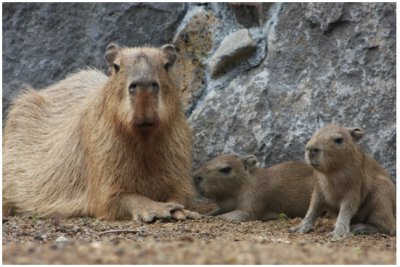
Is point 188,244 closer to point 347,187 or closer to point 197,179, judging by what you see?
point 347,187

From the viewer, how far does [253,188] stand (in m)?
4.58

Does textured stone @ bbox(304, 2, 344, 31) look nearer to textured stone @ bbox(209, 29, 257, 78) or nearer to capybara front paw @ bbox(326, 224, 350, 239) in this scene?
textured stone @ bbox(209, 29, 257, 78)

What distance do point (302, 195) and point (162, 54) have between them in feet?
6.44

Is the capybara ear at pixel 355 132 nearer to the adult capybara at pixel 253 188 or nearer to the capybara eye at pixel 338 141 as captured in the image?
the capybara eye at pixel 338 141

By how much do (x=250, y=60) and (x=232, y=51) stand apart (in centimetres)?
23

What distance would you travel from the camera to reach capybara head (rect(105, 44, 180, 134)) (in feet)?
12.5

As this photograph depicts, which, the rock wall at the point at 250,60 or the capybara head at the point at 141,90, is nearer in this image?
the capybara head at the point at 141,90

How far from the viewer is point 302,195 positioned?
15.3 ft

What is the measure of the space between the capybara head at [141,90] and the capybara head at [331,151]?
1.28m

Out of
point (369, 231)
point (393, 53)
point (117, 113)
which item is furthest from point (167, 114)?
point (393, 53)

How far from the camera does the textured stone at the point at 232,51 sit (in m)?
5.33

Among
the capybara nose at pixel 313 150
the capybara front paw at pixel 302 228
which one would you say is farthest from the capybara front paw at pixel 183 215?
the capybara nose at pixel 313 150

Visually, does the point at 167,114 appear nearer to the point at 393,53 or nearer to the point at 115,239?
the point at 115,239

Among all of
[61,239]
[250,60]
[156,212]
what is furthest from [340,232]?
[250,60]
